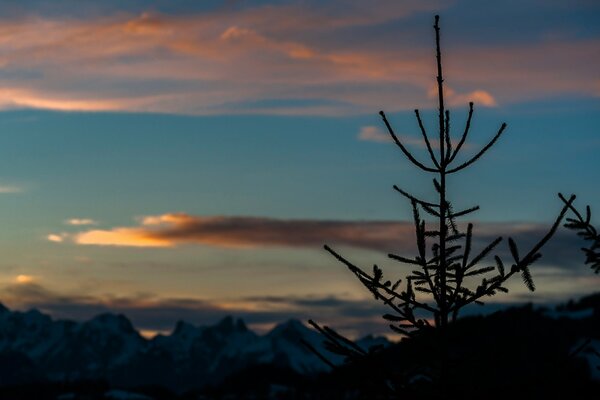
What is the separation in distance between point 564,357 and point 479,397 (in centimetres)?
111

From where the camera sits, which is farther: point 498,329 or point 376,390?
point 376,390

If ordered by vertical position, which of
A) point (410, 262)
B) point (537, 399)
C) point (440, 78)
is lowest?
point (537, 399)

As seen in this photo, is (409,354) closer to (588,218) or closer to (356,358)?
(356,358)

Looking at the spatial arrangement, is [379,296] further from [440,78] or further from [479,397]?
[440,78]

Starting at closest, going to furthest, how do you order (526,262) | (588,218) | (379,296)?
Result: 1. (526,262)
2. (379,296)
3. (588,218)

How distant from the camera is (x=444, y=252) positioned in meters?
11.8

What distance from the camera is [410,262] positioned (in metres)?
11.7

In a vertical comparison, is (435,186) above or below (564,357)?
above

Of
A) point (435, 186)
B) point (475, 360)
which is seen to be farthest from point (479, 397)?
point (435, 186)

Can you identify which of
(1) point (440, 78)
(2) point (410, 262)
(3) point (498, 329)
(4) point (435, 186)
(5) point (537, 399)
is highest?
(1) point (440, 78)

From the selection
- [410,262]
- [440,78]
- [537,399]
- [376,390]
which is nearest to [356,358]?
[376,390]

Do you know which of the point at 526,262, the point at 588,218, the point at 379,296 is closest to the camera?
the point at 526,262

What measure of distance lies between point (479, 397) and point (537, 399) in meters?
0.63

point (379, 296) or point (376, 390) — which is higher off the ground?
point (379, 296)
